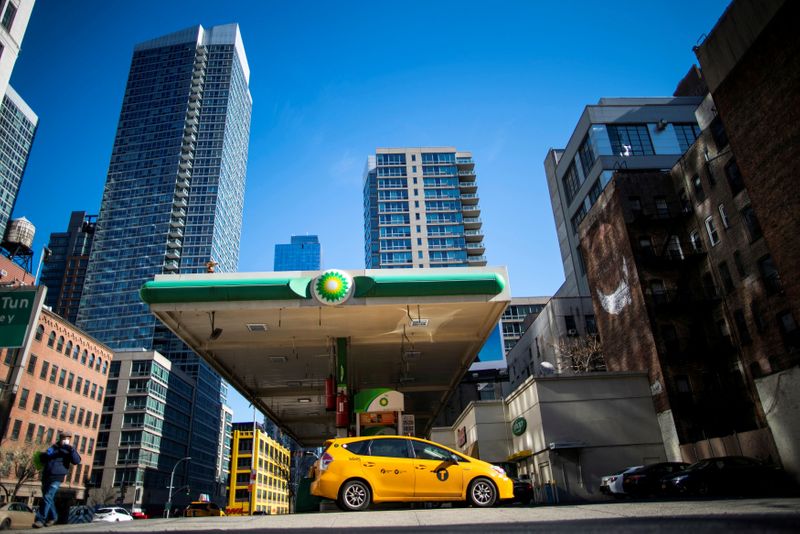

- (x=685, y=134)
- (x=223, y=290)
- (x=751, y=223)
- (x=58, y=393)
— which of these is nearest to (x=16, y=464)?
(x=58, y=393)

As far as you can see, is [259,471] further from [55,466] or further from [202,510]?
[55,466]

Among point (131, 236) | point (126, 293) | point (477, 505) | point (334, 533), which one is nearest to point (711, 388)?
point (477, 505)

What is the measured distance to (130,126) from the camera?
152500 millimetres

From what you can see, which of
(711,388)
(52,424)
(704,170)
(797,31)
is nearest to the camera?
(797,31)

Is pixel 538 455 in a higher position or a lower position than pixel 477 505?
higher

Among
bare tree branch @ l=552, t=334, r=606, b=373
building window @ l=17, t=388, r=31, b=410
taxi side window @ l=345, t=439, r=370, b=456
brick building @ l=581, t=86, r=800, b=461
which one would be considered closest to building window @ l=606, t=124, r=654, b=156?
brick building @ l=581, t=86, r=800, b=461

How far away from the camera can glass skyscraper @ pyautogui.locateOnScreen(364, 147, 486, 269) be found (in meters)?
109

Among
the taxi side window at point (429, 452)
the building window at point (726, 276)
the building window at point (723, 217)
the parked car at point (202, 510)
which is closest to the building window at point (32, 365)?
the parked car at point (202, 510)

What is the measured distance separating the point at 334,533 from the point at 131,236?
14302 cm

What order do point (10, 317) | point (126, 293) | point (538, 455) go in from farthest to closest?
point (126, 293), point (538, 455), point (10, 317)

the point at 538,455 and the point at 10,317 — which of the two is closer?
the point at 10,317

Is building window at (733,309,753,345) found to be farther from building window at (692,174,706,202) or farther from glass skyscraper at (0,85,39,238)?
glass skyscraper at (0,85,39,238)

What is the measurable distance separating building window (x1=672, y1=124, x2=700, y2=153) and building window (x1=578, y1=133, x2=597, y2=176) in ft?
29.5

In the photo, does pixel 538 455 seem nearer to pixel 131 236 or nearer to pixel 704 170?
pixel 704 170
